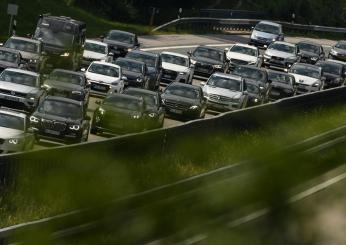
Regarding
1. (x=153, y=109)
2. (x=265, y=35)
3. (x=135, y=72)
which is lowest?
(x=265, y=35)

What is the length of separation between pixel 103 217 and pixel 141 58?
124 feet

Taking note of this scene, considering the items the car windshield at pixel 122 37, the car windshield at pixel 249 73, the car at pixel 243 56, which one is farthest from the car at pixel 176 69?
the car at pixel 243 56

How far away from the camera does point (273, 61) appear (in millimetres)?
53062

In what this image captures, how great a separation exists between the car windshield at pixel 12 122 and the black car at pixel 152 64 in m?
16.5

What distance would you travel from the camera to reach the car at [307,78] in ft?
143

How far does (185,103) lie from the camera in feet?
106

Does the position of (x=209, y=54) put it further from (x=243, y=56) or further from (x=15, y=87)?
(x=15, y=87)

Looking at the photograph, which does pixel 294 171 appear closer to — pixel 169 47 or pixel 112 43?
pixel 112 43

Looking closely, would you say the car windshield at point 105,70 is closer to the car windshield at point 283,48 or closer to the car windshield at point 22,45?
the car windshield at point 22,45

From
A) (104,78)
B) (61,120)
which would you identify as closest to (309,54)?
(104,78)

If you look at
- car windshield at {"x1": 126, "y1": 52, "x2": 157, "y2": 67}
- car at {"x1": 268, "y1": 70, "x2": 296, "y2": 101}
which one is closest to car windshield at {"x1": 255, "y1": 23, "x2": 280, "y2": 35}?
car at {"x1": 268, "y1": 70, "x2": 296, "y2": 101}

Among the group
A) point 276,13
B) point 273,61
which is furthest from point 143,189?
point 276,13

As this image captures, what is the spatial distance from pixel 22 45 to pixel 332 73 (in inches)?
753

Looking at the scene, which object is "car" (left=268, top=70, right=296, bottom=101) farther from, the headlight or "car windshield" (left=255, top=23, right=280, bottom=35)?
"car windshield" (left=255, top=23, right=280, bottom=35)
